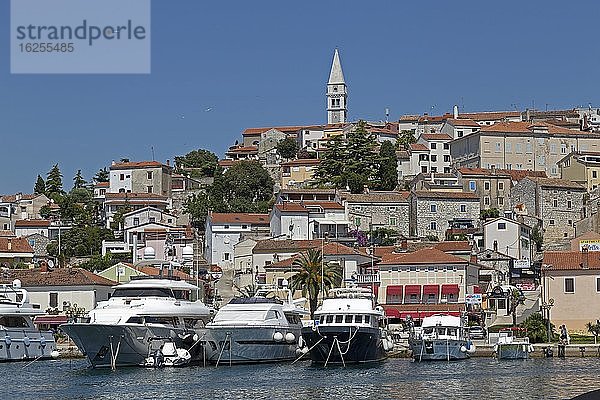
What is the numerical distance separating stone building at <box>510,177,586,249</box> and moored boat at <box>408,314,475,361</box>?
4623 centimetres

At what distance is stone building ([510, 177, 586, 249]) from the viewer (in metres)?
100

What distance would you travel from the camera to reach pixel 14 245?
316 feet

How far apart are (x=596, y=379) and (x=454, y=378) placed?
5.17 metres

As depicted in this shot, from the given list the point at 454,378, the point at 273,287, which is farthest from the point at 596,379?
the point at 273,287

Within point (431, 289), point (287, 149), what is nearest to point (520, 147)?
point (287, 149)

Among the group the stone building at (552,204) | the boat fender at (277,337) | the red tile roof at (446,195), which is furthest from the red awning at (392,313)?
the stone building at (552,204)

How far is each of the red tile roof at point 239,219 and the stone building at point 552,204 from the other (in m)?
22.2

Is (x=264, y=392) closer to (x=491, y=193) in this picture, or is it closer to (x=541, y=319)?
(x=541, y=319)

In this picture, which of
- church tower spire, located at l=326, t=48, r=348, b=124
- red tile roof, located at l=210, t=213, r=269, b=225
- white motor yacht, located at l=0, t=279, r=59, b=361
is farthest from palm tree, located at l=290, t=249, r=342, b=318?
church tower spire, located at l=326, t=48, r=348, b=124

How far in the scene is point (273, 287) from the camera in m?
71.2

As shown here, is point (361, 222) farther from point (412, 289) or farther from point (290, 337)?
point (290, 337)

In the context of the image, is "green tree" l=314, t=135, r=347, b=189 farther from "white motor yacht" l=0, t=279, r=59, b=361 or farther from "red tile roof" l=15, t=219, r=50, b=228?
"white motor yacht" l=0, t=279, r=59, b=361

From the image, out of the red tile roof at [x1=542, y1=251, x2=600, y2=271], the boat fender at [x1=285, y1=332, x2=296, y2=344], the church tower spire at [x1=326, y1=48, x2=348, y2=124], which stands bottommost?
the boat fender at [x1=285, y1=332, x2=296, y2=344]

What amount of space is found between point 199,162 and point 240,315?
88.6m
